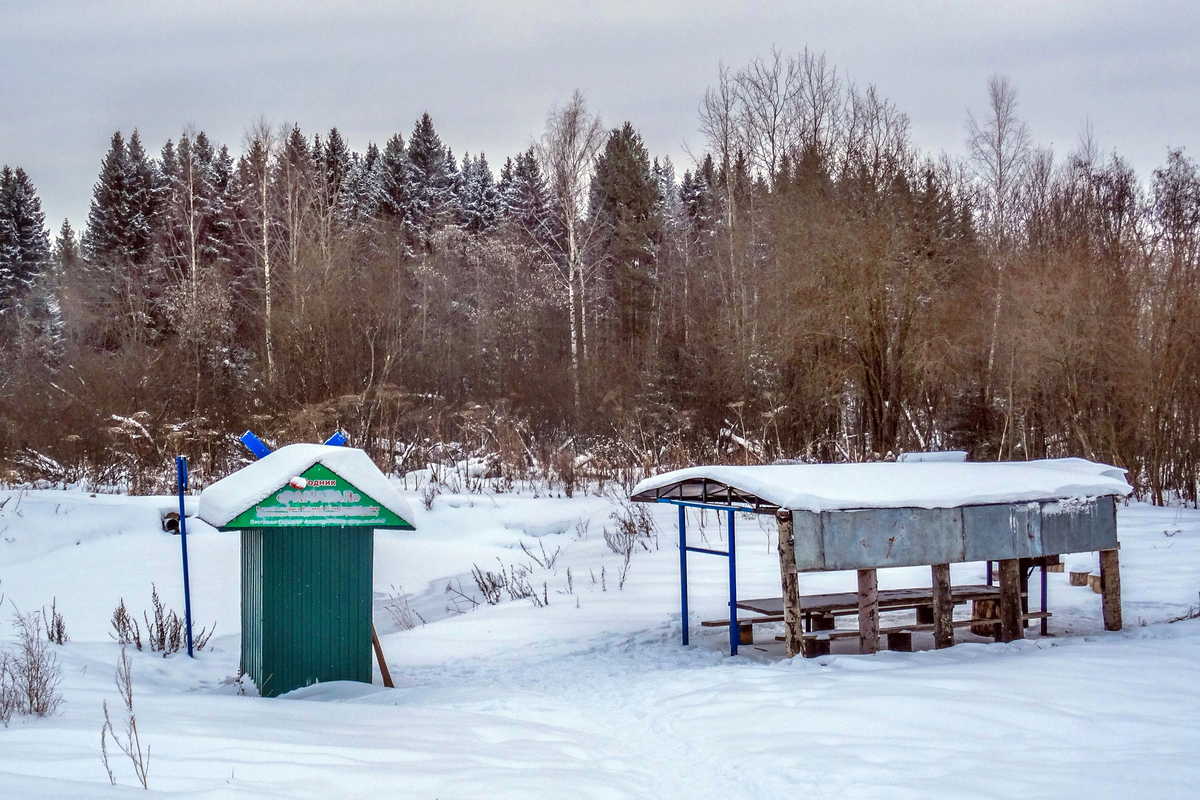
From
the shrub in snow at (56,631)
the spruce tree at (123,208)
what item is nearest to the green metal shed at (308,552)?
the shrub in snow at (56,631)

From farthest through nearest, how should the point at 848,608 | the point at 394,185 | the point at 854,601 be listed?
the point at 394,185 < the point at 854,601 < the point at 848,608

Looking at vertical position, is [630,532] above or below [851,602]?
above

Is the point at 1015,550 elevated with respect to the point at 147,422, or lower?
lower

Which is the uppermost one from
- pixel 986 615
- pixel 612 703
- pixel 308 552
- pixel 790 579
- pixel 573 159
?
pixel 573 159

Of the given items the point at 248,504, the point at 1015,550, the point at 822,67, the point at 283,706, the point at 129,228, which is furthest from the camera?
the point at 129,228

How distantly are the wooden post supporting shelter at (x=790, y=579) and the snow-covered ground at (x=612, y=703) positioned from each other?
0.24 metres

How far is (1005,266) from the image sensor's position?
24750mm

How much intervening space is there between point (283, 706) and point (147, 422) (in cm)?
1474

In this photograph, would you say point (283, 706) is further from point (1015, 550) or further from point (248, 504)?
point (1015, 550)

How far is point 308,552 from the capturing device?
7996 millimetres

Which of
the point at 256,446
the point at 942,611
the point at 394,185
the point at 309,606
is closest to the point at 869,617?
the point at 942,611

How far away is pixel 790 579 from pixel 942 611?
5.80 feet

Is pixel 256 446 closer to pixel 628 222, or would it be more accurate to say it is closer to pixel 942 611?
pixel 942 611

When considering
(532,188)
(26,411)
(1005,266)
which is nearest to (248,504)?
(26,411)
